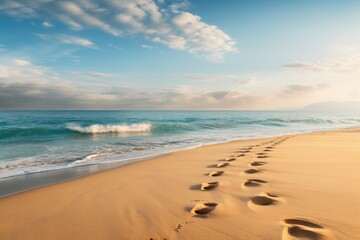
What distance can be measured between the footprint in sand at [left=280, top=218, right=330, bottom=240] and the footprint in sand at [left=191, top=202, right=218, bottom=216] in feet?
2.89

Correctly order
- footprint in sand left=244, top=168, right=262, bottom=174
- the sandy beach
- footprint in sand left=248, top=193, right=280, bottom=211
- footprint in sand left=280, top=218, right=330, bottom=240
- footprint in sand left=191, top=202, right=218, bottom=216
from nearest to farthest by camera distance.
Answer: footprint in sand left=280, top=218, right=330, bottom=240 → the sandy beach → footprint in sand left=191, top=202, right=218, bottom=216 → footprint in sand left=248, top=193, right=280, bottom=211 → footprint in sand left=244, top=168, right=262, bottom=174

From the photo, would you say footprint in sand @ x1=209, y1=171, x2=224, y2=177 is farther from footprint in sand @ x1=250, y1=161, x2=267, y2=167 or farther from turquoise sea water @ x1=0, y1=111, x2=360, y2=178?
turquoise sea water @ x1=0, y1=111, x2=360, y2=178

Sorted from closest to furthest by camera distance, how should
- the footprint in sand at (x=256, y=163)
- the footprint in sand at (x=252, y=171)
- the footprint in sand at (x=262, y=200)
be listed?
the footprint in sand at (x=262, y=200), the footprint in sand at (x=252, y=171), the footprint in sand at (x=256, y=163)

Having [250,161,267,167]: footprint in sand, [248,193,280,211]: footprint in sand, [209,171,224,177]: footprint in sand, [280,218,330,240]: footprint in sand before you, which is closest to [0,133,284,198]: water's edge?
[209,171,224,177]: footprint in sand

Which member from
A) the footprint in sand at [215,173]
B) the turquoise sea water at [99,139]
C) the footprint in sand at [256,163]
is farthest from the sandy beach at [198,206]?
the turquoise sea water at [99,139]

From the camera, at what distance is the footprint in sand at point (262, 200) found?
3.19 m

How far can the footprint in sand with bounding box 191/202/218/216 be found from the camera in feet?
10.0

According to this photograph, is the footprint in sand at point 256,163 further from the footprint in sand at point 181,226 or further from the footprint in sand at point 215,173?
the footprint in sand at point 181,226

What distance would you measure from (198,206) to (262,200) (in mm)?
885

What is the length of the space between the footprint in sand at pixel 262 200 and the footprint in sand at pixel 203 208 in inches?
19.1

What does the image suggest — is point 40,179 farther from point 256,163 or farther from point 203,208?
point 256,163

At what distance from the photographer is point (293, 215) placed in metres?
2.77

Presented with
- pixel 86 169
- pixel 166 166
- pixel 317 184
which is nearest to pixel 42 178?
pixel 86 169

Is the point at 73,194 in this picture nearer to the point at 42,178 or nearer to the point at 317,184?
the point at 42,178
